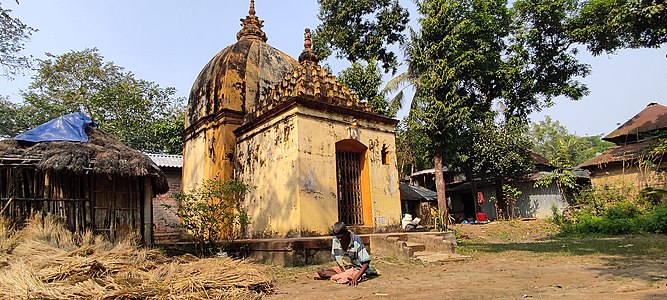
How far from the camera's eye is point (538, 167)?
27.8m

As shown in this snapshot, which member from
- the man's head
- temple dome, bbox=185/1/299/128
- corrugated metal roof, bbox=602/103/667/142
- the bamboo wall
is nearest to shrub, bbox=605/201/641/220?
corrugated metal roof, bbox=602/103/667/142

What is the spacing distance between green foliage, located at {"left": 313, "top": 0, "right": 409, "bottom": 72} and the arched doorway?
11681mm

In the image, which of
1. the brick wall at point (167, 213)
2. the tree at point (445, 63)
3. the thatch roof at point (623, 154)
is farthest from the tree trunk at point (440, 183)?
the brick wall at point (167, 213)

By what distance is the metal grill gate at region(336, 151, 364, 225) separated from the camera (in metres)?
10.5

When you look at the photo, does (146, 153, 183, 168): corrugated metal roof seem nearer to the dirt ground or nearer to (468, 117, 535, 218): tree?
the dirt ground

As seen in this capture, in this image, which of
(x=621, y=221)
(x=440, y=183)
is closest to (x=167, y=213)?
(x=440, y=183)

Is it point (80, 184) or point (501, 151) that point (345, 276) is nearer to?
point (80, 184)

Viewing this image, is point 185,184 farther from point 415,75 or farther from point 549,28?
point 549,28

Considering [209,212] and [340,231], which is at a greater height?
[209,212]

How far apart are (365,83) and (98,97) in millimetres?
16156

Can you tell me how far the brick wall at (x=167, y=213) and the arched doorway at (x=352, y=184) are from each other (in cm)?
852

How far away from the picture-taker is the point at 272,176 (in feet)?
33.3

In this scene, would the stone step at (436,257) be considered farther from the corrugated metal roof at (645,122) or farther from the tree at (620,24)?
the corrugated metal roof at (645,122)

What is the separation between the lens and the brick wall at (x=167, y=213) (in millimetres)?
16538
